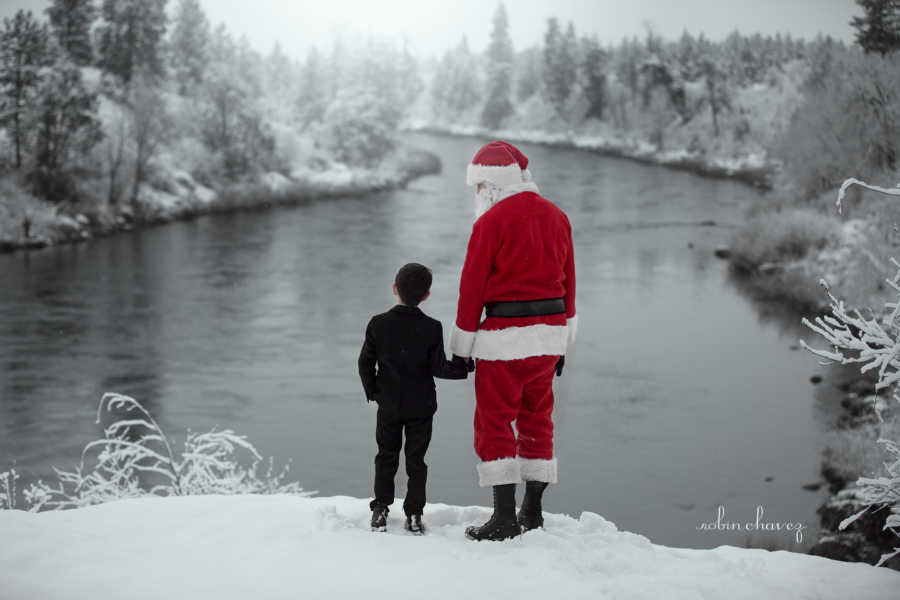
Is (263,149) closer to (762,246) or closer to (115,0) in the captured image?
(115,0)

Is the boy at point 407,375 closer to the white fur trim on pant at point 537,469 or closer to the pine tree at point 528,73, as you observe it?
the white fur trim on pant at point 537,469

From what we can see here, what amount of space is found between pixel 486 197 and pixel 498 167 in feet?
0.46

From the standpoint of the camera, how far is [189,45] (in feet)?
116

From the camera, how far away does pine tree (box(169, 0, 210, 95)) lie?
34125 millimetres

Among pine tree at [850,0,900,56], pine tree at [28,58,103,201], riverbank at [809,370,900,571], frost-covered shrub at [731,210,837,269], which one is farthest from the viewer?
pine tree at [28,58,103,201]

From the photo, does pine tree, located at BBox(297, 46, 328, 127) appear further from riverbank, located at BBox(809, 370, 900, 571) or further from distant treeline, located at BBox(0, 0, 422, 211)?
riverbank, located at BBox(809, 370, 900, 571)

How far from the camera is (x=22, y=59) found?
81.4 ft

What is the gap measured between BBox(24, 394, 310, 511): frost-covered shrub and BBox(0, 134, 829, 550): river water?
406mm

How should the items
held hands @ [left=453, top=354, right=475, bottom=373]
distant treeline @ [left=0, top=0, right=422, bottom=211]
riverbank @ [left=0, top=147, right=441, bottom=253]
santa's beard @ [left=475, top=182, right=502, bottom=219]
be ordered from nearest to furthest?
held hands @ [left=453, top=354, right=475, bottom=373]
santa's beard @ [left=475, top=182, right=502, bottom=219]
riverbank @ [left=0, top=147, right=441, bottom=253]
distant treeline @ [left=0, top=0, right=422, bottom=211]

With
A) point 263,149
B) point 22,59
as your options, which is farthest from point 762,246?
point 22,59

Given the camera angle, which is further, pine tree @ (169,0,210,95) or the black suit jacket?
pine tree @ (169,0,210,95)

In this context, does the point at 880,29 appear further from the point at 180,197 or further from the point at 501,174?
the point at 180,197

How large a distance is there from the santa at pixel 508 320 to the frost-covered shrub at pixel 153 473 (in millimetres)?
→ 3448

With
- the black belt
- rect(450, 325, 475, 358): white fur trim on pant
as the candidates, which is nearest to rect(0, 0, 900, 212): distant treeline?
the black belt
